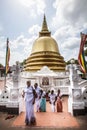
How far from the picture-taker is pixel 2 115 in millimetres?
5652

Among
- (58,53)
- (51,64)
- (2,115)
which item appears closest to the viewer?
(2,115)

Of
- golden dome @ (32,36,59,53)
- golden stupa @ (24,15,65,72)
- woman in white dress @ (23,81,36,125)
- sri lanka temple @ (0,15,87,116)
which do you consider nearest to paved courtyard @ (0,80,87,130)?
woman in white dress @ (23,81,36,125)

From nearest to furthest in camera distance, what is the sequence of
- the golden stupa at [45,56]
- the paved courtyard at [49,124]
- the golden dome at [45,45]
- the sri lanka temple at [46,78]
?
the paved courtyard at [49,124], the sri lanka temple at [46,78], the golden stupa at [45,56], the golden dome at [45,45]

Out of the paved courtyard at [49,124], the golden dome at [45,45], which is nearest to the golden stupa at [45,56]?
the golden dome at [45,45]

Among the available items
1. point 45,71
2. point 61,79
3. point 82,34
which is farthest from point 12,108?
point 61,79

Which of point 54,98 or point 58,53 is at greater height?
point 58,53

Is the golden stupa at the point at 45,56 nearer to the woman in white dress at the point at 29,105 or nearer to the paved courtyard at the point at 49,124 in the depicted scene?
the paved courtyard at the point at 49,124

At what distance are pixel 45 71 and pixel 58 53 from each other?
16.1 ft

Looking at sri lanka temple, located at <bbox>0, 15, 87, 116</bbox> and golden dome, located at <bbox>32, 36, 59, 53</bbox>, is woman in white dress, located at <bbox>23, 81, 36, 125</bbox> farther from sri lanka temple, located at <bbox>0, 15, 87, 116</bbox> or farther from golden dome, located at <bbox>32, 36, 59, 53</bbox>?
golden dome, located at <bbox>32, 36, 59, 53</bbox>

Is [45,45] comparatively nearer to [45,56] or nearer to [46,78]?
[45,56]

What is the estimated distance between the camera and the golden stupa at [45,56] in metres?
15.8

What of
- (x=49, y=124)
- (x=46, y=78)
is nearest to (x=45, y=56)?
(x=46, y=78)

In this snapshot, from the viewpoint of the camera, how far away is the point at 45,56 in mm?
16438

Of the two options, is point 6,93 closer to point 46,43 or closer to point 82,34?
point 82,34
